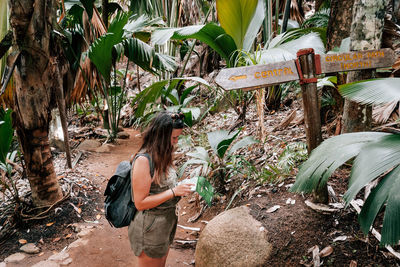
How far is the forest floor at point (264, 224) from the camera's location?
1770 mm

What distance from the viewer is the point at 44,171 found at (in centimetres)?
279

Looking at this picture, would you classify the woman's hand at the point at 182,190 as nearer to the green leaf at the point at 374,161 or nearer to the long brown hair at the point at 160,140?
the long brown hair at the point at 160,140

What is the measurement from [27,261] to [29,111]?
1.36 meters

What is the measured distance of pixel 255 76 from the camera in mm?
1652

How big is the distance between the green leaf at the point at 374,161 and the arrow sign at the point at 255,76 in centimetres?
72

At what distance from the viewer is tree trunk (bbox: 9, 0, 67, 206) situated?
97.3 inches

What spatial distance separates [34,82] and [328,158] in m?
2.60

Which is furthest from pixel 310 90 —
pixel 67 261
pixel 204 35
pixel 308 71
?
pixel 67 261

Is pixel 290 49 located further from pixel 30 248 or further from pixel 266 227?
pixel 30 248

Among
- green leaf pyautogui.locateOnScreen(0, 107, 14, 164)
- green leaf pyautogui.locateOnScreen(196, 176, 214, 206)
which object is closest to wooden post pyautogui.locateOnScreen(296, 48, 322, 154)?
green leaf pyautogui.locateOnScreen(196, 176, 214, 206)

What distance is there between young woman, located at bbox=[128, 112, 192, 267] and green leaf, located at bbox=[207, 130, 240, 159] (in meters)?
1.13

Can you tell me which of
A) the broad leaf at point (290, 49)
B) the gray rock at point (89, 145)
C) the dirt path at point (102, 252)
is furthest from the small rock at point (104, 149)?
the broad leaf at point (290, 49)

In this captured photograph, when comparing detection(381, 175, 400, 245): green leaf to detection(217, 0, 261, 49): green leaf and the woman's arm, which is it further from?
detection(217, 0, 261, 49): green leaf

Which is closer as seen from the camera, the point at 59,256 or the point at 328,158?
the point at 328,158
